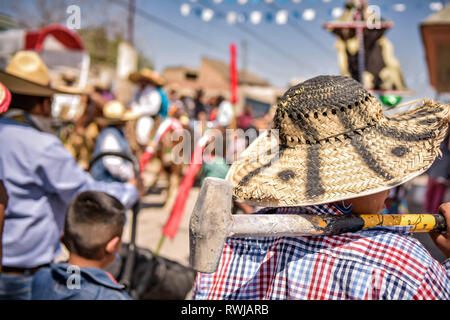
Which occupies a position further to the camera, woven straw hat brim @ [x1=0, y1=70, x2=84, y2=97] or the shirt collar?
woven straw hat brim @ [x1=0, y1=70, x2=84, y2=97]

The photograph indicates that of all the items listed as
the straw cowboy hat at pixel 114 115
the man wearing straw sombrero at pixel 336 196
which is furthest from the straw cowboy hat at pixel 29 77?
the man wearing straw sombrero at pixel 336 196

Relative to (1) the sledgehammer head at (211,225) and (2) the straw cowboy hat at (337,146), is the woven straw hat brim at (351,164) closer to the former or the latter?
(2) the straw cowboy hat at (337,146)

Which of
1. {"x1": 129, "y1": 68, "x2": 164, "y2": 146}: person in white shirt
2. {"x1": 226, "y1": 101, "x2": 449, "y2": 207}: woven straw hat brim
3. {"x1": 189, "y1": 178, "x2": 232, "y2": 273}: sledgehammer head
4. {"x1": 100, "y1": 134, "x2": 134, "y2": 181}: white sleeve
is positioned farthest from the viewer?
{"x1": 129, "y1": 68, "x2": 164, "y2": 146}: person in white shirt

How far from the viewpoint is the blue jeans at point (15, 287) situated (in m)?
1.94

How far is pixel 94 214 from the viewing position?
1.90 metres

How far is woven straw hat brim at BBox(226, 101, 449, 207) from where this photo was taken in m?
1.00

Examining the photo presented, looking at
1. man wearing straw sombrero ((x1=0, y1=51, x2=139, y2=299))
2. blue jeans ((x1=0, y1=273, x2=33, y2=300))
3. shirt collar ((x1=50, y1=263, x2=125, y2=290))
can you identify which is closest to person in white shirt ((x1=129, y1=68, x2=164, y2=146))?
man wearing straw sombrero ((x1=0, y1=51, x2=139, y2=299))

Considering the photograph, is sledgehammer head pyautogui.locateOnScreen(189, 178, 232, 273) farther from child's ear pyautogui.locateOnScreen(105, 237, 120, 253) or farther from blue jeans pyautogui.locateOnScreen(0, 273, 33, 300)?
blue jeans pyautogui.locateOnScreen(0, 273, 33, 300)

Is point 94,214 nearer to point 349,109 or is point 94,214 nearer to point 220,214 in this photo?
point 220,214

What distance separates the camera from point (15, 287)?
6.43 ft

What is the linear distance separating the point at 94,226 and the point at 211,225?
1199 millimetres

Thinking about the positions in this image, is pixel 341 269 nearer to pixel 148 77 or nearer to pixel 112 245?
pixel 112 245

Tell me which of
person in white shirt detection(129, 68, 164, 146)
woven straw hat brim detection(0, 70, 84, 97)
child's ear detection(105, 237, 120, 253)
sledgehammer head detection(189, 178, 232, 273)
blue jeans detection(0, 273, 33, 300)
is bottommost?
blue jeans detection(0, 273, 33, 300)

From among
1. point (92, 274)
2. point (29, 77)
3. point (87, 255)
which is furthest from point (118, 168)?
point (92, 274)
